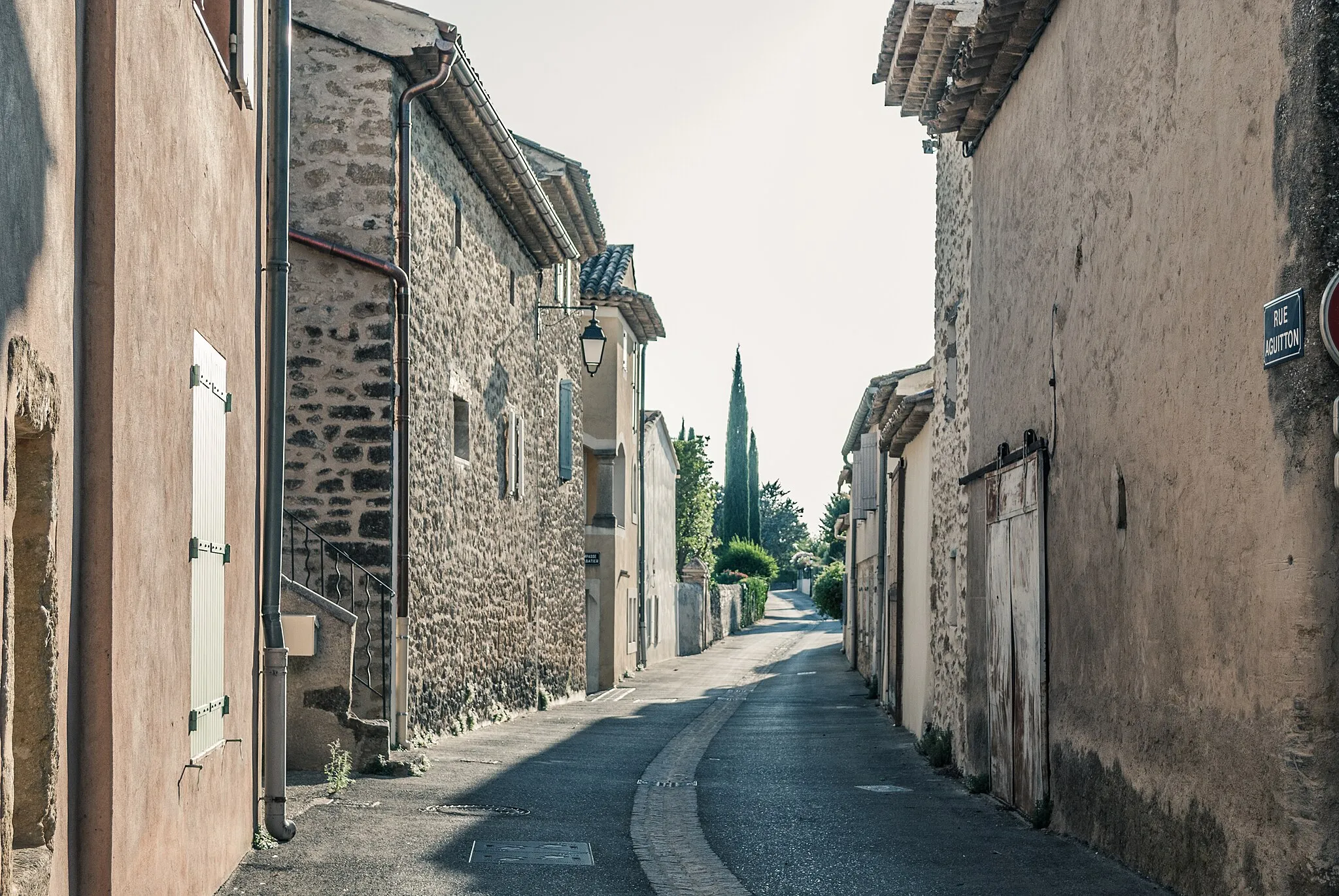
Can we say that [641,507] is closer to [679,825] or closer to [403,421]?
[403,421]

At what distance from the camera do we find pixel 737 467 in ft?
291

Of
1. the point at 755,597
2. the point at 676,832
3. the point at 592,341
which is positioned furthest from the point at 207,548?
the point at 755,597

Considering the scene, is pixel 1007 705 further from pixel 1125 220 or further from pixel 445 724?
pixel 445 724

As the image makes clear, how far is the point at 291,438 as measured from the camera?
1287 centimetres

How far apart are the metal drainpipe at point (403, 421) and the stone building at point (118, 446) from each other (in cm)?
587

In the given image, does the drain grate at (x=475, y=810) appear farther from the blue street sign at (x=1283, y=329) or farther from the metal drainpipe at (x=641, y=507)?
the metal drainpipe at (x=641, y=507)

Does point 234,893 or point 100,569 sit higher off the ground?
point 100,569

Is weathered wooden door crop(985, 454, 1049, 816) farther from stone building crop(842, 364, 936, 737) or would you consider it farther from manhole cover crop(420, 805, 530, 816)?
stone building crop(842, 364, 936, 737)

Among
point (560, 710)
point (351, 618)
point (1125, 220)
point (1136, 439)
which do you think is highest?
point (1125, 220)

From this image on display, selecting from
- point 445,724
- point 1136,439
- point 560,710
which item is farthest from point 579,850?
point 560,710

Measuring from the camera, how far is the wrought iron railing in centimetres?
1266

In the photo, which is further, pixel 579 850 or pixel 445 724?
pixel 445 724

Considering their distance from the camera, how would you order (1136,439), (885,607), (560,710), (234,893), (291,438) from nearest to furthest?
(234,893)
(1136,439)
(291,438)
(560,710)
(885,607)

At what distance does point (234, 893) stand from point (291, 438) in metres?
6.64
